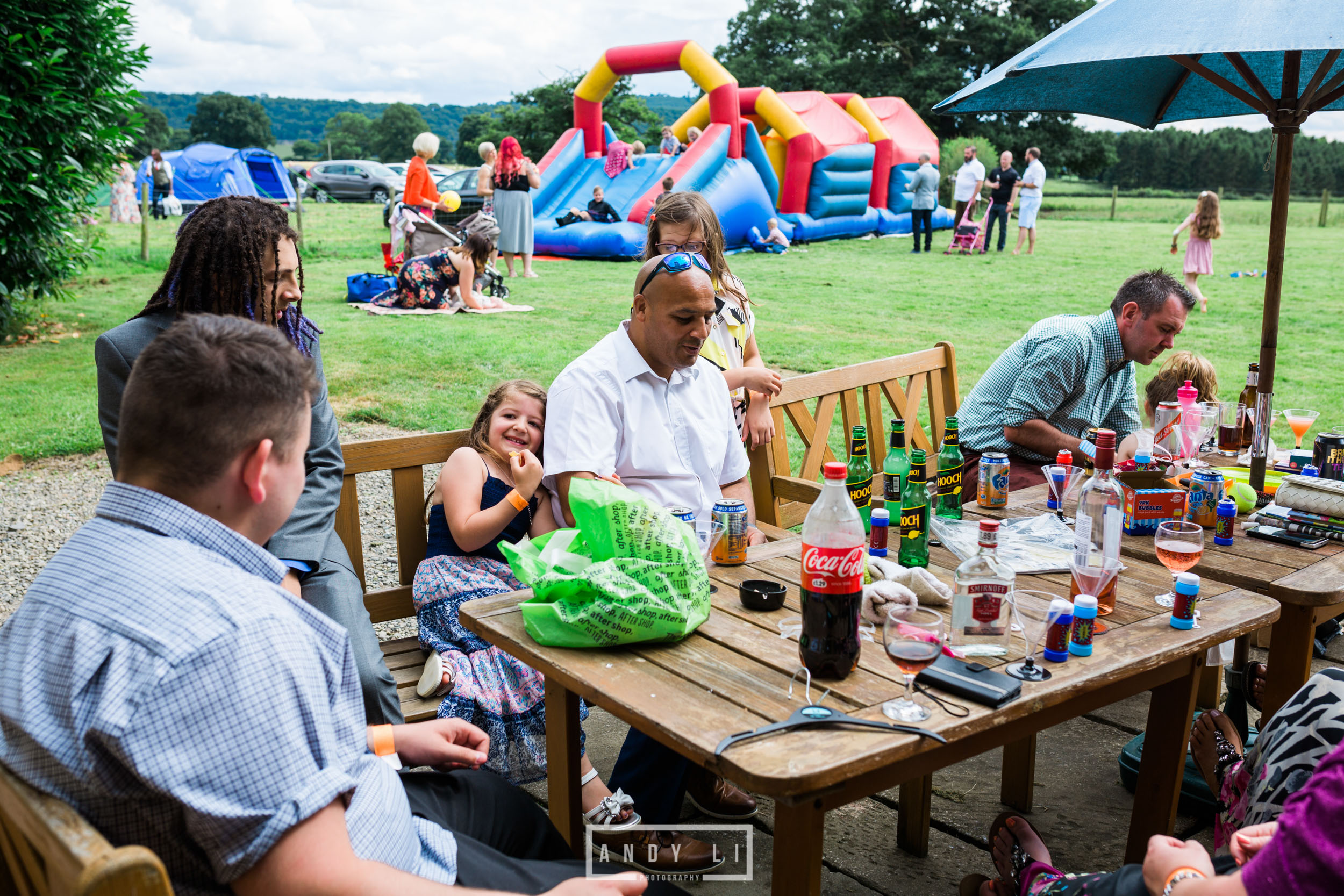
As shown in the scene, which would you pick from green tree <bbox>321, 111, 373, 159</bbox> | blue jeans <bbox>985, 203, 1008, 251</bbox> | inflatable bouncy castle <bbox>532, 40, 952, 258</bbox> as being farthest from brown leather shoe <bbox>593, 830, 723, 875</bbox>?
green tree <bbox>321, 111, 373, 159</bbox>

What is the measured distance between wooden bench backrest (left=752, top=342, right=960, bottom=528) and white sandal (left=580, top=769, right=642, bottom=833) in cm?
138

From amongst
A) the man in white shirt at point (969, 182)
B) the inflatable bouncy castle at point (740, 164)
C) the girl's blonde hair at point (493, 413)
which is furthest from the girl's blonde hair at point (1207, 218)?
the girl's blonde hair at point (493, 413)

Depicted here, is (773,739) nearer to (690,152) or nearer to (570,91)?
(690,152)

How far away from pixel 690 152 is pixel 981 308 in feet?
21.0

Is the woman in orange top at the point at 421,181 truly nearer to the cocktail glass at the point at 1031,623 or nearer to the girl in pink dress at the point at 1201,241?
the girl in pink dress at the point at 1201,241

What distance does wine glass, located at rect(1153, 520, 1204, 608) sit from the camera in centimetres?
253

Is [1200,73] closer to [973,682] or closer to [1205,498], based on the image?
[1205,498]

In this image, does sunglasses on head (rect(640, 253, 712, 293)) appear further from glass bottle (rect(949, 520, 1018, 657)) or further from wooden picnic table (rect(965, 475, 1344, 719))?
wooden picnic table (rect(965, 475, 1344, 719))

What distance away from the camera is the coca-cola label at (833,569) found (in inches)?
73.5

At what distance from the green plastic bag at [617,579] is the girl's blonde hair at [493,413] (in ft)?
3.34

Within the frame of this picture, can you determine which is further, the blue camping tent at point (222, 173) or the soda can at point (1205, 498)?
the blue camping tent at point (222, 173)

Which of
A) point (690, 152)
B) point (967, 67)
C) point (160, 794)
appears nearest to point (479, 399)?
point (160, 794)

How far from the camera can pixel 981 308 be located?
12398 mm

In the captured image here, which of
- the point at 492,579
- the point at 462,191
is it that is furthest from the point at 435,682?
the point at 462,191
